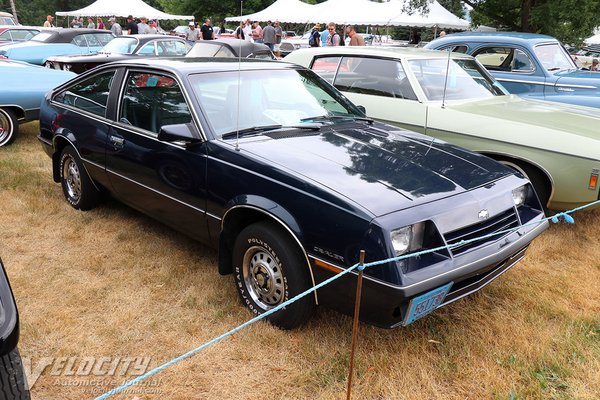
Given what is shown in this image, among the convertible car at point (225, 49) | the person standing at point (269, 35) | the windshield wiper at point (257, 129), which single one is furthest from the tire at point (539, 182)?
the person standing at point (269, 35)

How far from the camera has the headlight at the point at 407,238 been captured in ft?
8.70

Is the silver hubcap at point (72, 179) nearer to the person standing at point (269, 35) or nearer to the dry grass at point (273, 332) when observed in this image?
the dry grass at point (273, 332)

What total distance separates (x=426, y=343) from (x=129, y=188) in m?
2.56

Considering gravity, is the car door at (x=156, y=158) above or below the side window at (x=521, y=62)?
below

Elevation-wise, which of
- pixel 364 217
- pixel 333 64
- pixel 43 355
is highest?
pixel 333 64

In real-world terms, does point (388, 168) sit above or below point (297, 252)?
above

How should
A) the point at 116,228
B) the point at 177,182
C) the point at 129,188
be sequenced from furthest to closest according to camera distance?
1. the point at 116,228
2. the point at 129,188
3. the point at 177,182

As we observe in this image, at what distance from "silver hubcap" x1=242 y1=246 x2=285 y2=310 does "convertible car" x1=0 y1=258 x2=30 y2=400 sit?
4.66ft

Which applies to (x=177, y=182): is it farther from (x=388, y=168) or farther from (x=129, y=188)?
(x=388, y=168)

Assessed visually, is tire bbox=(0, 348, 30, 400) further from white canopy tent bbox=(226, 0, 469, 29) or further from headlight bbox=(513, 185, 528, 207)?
white canopy tent bbox=(226, 0, 469, 29)

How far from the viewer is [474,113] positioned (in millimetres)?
5074

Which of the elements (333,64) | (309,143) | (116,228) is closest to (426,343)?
(309,143)

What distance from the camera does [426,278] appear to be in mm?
2637

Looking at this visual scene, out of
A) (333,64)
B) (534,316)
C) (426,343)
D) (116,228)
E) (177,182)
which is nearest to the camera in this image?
(426,343)
